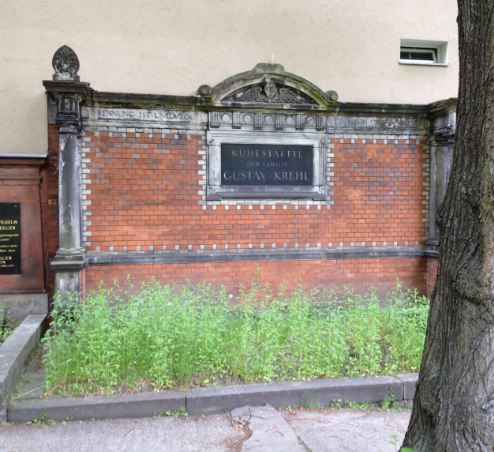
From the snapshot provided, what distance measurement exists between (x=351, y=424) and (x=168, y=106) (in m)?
4.86

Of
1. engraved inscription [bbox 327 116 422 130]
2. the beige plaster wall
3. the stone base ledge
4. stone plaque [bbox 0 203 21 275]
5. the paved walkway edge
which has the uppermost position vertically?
the beige plaster wall

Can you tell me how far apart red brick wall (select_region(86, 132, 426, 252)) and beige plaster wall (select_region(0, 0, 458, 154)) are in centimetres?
209

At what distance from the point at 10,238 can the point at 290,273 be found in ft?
13.7

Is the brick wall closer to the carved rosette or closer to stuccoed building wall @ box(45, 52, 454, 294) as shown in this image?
stuccoed building wall @ box(45, 52, 454, 294)

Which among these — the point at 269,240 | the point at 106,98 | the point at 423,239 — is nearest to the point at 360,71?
→ the point at 423,239

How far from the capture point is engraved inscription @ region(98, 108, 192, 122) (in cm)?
668

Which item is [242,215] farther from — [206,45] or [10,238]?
[206,45]

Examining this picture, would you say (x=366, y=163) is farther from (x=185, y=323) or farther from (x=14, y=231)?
(x=14, y=231)

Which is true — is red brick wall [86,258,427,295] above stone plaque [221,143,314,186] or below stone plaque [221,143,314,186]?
below

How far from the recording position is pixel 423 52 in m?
10.0

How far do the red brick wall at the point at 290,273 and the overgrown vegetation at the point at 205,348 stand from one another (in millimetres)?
1316

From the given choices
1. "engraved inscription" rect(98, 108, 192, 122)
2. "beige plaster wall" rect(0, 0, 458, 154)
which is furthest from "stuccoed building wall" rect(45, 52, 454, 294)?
"beige plaster wall" rect(0, 0, 458, 154)

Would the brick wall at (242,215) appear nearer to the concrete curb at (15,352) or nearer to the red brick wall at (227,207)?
the red brick wall at (227,207)

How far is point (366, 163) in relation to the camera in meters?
7.53
